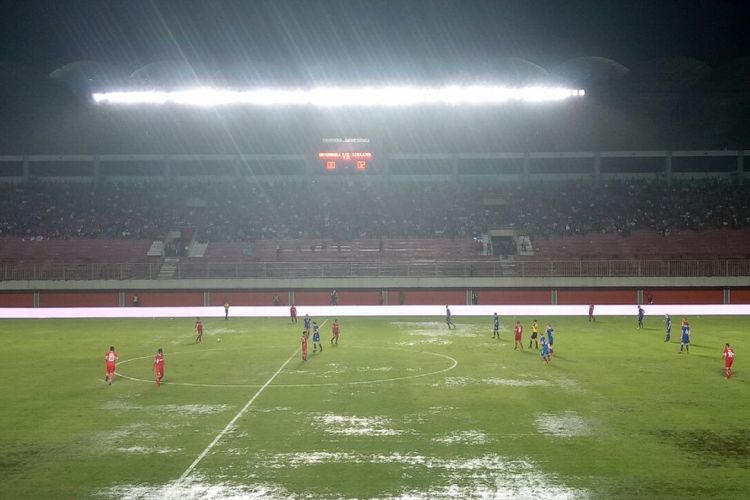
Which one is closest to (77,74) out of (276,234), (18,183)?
(18,183)

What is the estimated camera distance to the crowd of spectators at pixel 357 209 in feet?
212

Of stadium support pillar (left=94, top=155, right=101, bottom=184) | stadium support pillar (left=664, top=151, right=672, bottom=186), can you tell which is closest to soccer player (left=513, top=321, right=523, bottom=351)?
stadium support pillar (left=664, top=151, right=672, bottom=186)

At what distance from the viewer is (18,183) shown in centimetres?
7262

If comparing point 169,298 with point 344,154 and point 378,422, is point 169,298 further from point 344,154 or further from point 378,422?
point 378,422

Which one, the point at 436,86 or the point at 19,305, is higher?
the point at 436,86

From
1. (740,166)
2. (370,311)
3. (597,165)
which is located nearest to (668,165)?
(740,166)

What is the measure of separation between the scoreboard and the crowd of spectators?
16.7 ft

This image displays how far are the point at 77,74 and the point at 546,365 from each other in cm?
4992

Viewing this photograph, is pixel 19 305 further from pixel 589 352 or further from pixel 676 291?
pixel 676 291

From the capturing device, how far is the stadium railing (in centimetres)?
5434

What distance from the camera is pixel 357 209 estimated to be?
226ft

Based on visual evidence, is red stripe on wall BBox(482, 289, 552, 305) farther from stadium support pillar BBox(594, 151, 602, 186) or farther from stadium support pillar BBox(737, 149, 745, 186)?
stadium support pillar BBox(737, 149, 745, 186)

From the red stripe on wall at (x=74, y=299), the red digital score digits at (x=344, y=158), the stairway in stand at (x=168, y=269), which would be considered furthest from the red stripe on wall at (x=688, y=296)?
the red stripe on wall at (x=74, y=299)

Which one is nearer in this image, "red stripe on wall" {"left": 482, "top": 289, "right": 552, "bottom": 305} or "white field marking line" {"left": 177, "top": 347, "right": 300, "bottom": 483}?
"white field marking line" {"left": 177, "top": 347, "right": 300, "bottom": 483}
